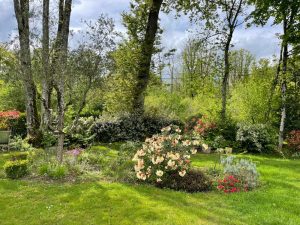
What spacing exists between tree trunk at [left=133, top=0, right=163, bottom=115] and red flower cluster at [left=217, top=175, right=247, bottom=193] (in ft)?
28.4

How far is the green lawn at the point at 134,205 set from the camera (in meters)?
5.56

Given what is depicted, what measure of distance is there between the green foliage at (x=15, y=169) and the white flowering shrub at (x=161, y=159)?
2.66 m

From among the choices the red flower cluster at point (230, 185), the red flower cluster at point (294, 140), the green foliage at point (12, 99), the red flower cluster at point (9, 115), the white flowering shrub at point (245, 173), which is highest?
the green foliage at point (12, 99)

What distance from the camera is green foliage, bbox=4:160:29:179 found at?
26.2 ft

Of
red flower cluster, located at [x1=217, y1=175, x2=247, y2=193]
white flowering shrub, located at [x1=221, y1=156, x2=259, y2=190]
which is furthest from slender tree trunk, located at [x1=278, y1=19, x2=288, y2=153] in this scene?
red flower cluster, located at [x1=217, y1=175, x2=247, y2=193]

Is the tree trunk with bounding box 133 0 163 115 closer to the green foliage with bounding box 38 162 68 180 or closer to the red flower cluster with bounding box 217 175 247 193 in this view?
the green foliage with bounding box 38 162 68 180

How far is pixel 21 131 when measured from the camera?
52.1 ft

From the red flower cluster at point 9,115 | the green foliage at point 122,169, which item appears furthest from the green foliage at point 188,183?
the red flower cluster at point 9,115

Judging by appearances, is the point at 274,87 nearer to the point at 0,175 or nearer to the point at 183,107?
the point at 183,107

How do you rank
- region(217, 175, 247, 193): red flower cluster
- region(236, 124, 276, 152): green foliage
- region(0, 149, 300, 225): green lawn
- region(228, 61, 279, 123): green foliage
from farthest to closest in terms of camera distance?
1. region(228, 61, 279, 123): green foliage
2. region(236, 124, 276, 152): green foliage
3. region(217, 175, 247, 193): red flower cluster
4. region(0, 149, 300, 225): green lawn

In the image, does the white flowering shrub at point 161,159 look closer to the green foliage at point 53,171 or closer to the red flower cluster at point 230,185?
the red flower cluster at point 230,185

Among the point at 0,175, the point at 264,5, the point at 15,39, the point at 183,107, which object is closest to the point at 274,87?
the point at 264,5

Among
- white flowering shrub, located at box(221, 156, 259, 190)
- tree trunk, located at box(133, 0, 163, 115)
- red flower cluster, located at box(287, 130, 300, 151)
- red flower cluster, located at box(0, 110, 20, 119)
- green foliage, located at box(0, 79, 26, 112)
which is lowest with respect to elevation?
white flowering shrub, located at box(221, 156, 259, 190)

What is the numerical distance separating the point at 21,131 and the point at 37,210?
35.4 ft
